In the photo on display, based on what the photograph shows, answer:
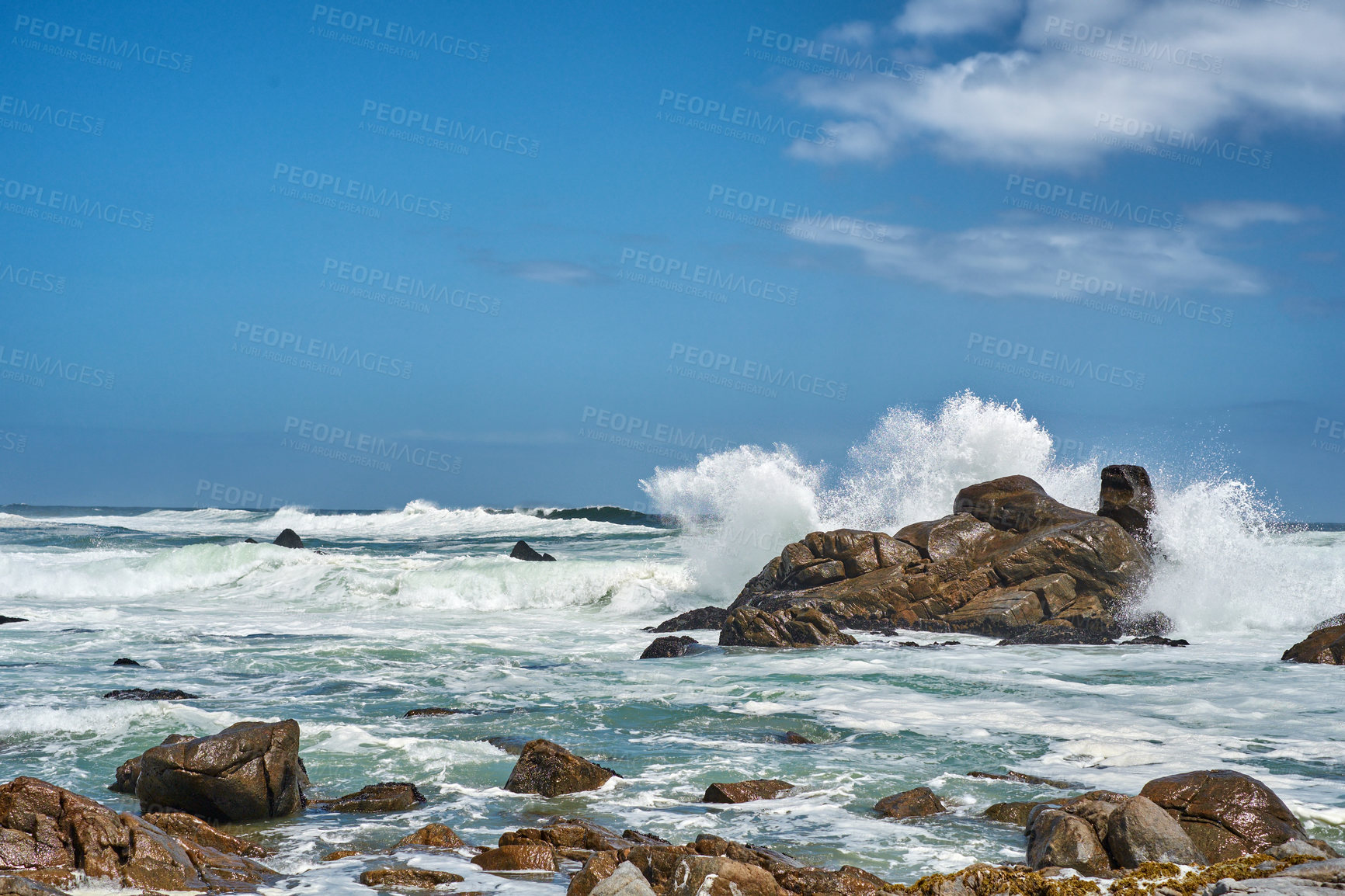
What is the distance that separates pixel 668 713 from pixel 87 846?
6452 millimetres

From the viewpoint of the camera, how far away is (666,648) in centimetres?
1509

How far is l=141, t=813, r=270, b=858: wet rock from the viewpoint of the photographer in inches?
242

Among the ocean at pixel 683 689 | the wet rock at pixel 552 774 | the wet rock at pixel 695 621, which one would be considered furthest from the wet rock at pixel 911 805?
the wet rock at pixel 695 621

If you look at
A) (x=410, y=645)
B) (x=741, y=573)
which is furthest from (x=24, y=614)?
(x=741, y=573)

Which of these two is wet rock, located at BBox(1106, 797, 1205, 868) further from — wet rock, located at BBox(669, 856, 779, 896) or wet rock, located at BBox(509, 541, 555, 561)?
wet rock, located at BBox(509, 541, 555, 561)

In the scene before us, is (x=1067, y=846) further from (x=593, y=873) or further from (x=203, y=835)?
(x=203, y=835)

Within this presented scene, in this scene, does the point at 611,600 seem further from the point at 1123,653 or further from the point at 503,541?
the point at 503,541

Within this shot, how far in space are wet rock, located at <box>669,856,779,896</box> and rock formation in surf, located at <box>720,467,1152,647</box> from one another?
1077 cm


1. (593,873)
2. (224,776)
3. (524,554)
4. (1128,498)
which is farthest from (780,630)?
(524,554)

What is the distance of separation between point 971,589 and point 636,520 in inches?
1515

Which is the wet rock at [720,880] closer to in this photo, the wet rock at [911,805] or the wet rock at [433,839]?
the wet rock at [433,839]

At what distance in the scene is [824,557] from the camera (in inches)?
734

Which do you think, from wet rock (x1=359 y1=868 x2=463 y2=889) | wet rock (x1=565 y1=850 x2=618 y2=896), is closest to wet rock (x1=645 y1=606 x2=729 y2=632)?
wet rock (x1=359 y1=868 x2=463 y2=889)

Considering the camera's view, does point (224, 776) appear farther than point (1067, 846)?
Yes
